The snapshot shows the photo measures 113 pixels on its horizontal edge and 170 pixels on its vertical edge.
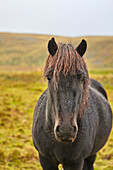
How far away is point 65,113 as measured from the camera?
2.09m

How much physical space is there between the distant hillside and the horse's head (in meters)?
56.9

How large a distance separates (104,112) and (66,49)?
5.67 feet

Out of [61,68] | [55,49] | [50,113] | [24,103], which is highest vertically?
[55,49]

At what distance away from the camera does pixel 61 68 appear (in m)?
2.23

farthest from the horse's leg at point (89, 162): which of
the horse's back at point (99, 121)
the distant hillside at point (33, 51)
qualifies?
the distant hillside at point (33, 51)

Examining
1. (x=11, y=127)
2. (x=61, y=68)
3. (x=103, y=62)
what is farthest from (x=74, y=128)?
(x=103, y=62)

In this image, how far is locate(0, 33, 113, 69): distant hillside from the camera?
64.7 meters

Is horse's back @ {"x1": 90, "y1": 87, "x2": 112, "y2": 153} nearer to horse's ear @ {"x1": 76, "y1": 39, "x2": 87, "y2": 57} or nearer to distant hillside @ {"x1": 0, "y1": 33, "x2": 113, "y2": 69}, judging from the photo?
horse's ear @ {"x1": 76, "y1": 39, "x2": 87, "y2": 57}

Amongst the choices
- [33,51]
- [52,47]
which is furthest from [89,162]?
[33,51]

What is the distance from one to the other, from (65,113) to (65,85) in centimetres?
29

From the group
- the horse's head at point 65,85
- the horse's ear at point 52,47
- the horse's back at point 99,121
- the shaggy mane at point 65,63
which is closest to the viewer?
the horse's head at point 65,85

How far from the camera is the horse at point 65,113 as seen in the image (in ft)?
6.97

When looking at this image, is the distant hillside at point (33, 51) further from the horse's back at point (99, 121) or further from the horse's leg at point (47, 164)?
→ the horse's leg at point (47, 164)

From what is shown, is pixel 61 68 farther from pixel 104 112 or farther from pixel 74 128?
pixel 104 112
